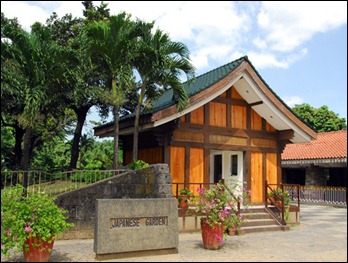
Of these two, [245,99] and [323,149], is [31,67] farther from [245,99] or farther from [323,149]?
[323,149]

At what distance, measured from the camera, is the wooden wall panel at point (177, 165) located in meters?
13.3

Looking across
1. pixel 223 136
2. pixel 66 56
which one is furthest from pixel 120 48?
pixel 223 136

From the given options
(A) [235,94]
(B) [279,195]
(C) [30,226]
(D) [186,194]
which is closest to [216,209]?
(D) [186,194]

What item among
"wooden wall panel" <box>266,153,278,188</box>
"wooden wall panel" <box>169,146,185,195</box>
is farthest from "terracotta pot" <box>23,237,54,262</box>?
"wooden wall panel" <box>266,153,278,188</box>

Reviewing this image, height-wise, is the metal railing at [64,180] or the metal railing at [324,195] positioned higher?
the metal railing at [64,180]

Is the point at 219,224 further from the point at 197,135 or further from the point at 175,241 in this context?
the point at 197,135

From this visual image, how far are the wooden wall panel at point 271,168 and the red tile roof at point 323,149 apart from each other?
268 inches

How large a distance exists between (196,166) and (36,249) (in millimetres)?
7500

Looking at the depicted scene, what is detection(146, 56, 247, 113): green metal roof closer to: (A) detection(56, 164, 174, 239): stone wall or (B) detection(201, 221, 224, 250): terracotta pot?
(A) detection(56, 164, 174, 239): stone wall

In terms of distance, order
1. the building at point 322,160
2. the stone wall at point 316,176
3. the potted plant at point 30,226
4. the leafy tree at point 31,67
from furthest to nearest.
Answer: the stone wall at point 316,176 < the building at point 322,160 < the leafy tree at point 31,67 < the potted plant at point 30,226

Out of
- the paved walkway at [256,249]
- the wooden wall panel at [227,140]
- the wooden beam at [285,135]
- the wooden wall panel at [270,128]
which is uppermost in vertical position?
the wooden wall panel at [270,128]

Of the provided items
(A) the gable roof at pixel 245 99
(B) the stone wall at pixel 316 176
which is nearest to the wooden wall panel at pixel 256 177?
(A) the gable roof at pixel 245 99

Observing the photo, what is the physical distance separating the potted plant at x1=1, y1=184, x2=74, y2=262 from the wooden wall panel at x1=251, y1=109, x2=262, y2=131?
976 cm

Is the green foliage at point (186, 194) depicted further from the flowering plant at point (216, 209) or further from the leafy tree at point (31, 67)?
the leafy tree at point (31, 67)
